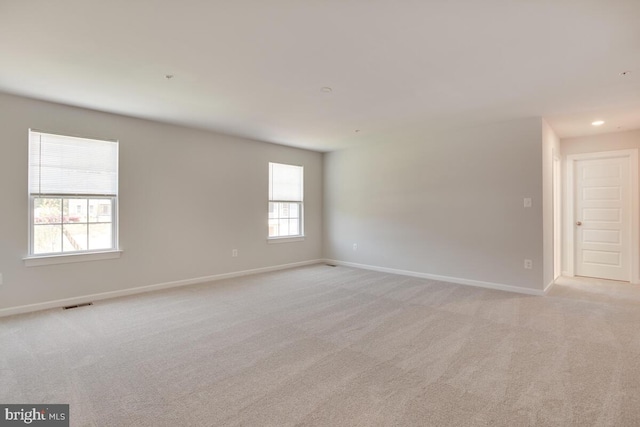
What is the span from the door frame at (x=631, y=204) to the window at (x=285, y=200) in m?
4.81

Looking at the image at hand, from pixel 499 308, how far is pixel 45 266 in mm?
5332

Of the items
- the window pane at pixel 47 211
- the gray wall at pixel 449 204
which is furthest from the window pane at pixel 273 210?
the window pane at pixel 47 211

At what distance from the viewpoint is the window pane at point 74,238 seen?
12.9 ft

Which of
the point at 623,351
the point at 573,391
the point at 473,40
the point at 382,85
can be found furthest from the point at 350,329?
the point at 473,40

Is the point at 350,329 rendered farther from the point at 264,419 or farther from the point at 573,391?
the point at 573,391

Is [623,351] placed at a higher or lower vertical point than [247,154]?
lower

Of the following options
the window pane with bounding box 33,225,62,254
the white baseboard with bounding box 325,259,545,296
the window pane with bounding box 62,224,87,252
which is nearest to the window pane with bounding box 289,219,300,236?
the white baseboard with bounding box 325,259,545,296

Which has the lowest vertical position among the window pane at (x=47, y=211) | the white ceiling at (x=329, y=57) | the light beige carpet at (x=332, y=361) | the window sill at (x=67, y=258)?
the light beige carpet at (x=332, y=361)

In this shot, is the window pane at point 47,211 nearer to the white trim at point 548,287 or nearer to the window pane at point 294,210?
the window pane at point 294,210

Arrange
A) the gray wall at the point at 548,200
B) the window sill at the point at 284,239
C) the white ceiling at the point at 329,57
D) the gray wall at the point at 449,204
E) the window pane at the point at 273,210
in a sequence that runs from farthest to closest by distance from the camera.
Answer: the window pane at the point at 273,210, the window sill at the point at 284,239, the gray wall at the point at 449,204, the gray wall at the point at 548,200, the white ceiling at the point at 329,57

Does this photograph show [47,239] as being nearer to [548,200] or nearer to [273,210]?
[273,210]

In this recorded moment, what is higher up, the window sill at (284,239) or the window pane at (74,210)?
the window pane at (74,210)

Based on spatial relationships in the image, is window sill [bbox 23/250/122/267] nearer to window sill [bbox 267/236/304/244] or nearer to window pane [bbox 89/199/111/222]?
window pane [bbox 89/199/111/222]

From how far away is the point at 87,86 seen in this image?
10.6 ft
